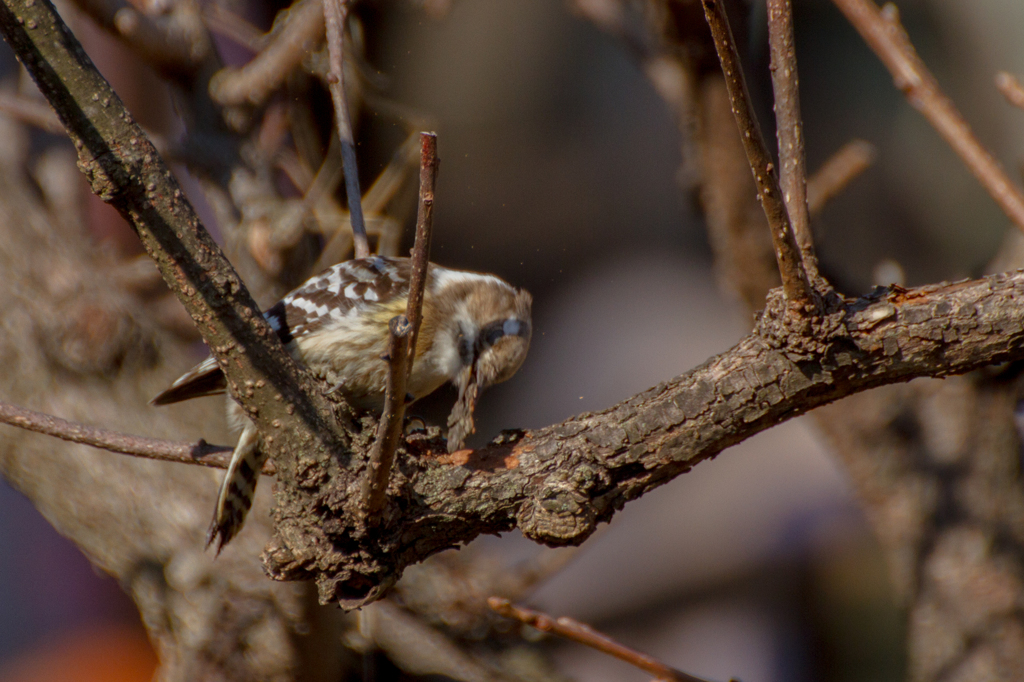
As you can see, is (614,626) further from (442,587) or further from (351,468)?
(351,468)

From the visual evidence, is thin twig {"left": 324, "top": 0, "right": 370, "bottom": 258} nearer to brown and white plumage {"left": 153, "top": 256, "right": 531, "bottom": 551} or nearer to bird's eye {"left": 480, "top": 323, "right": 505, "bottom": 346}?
brown and white plumage {"left": 153, "top": 256, "right": 531, "bottom": 551}

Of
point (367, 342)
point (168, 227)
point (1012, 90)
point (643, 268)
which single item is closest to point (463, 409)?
point (367, 342)

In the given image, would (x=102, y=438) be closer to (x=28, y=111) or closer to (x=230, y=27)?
(x=28, y=111)

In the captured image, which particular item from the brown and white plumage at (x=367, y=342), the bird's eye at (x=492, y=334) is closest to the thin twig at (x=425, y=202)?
the brown and white plumage at (x=367, y=342)

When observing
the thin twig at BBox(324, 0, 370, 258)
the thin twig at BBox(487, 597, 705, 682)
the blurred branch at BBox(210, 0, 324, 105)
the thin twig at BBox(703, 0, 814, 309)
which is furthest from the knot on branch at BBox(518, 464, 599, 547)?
the blurred branch at BBox(210, 0, 324, 105)

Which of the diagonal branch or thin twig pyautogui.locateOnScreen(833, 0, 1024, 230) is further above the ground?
thin twig pyautogui.locateOnScreen(833, 0, 1024, 230)

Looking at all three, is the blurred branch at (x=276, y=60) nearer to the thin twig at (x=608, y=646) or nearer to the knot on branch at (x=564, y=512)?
the knot on branch at (x=564, y=512)
